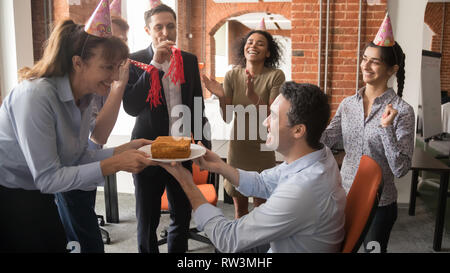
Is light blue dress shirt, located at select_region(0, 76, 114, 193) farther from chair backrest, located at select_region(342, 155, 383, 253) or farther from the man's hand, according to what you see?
chair backrest, located at select_region(342, 155, 383, 253)

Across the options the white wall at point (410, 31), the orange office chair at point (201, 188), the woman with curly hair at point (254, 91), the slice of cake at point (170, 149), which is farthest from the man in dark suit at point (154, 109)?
the white wall at point (410, 31)

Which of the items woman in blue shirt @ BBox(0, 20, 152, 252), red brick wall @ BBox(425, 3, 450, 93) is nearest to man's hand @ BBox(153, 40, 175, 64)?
woman in blue shirt @ BBox(0, 20, 152, 252)

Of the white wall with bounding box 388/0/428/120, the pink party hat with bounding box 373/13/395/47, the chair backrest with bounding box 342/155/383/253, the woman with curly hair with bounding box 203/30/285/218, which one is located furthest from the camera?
the white wall with bounding box 388/0/428/120

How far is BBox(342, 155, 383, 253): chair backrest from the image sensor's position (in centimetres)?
104

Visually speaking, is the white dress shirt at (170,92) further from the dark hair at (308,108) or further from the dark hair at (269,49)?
the dark hair at (308,108)

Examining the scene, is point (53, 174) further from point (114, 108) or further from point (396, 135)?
point (396, 135)

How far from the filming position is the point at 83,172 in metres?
1.18

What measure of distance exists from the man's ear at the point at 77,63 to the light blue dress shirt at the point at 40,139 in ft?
0.15

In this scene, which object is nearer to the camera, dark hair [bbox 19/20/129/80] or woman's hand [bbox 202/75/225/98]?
dark hair [bbox 19/20/129/80]

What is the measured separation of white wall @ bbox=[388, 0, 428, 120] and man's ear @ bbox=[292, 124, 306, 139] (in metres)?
2.39

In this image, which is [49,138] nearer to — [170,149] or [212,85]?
[170,149]

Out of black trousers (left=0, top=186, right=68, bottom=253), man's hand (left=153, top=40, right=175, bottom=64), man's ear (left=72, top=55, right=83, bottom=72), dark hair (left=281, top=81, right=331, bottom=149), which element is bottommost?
black trousers (left=0, top=186, right=68, bottom=253)

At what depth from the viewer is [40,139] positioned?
1.10 meters

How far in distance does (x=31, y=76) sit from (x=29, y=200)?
1.34ft
